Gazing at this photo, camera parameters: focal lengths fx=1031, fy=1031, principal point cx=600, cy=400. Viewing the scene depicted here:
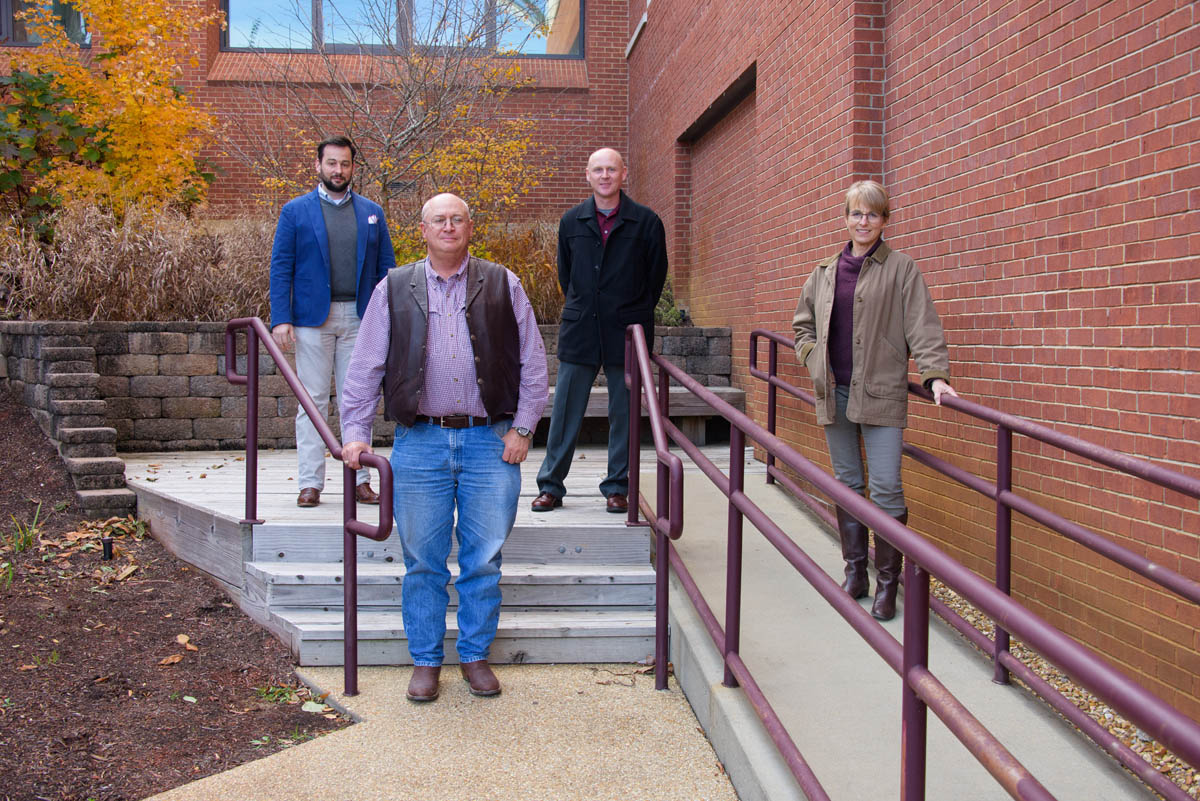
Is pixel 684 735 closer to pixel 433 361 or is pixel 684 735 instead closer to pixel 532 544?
pixel 532 544

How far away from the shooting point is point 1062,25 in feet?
12.6

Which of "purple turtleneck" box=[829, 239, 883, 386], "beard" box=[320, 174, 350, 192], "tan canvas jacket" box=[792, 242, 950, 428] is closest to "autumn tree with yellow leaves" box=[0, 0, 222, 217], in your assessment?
"beard" box=[320, 174, 350, 192]

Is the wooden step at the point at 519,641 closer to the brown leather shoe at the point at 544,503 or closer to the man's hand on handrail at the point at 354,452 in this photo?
the brown leather shoe at the point at 544,503

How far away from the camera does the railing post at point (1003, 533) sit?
341 centimetres

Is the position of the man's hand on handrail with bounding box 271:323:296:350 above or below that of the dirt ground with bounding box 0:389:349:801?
above

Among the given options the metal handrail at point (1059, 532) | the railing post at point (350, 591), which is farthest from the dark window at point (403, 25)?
the metal handrail at point (1059, 532)

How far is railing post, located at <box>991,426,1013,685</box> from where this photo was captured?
3412mm

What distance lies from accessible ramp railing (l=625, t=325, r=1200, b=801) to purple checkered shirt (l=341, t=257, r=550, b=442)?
0.71 m

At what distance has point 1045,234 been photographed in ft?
13.0

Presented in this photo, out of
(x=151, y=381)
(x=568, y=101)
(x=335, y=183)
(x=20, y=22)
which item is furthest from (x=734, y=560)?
(x=20, y=22)

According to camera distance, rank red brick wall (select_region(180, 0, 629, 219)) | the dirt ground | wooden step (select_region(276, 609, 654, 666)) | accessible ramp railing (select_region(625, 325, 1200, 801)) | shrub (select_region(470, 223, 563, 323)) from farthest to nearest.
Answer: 1. red brick wall (select_region(180, 0, 629, 219))
2. shrub (select_region(470, 223, 563, 323))
3. wooden step (select_region(276, 609, 654, 666))
4. the dirt ground
5. accessible ramp railing (select_region(625, 325, 1200, 801))

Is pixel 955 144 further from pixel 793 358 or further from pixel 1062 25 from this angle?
pixel 793 358

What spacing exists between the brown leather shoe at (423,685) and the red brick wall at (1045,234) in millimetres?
2329

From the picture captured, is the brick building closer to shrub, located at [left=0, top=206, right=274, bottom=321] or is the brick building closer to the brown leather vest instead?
the brown leather vest
